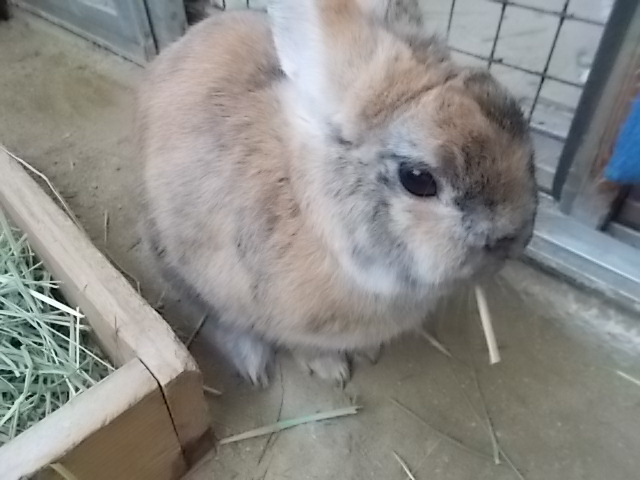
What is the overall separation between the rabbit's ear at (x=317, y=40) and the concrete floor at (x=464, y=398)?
530 millimetres

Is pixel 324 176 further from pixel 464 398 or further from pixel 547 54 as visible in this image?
pixel 547 54

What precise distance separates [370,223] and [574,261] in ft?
2.64

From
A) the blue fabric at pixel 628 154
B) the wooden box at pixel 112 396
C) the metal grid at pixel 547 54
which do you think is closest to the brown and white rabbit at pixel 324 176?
the wooden box at pixel 112 396

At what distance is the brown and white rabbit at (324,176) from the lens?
0.90 m

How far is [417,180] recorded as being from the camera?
906 millimetres

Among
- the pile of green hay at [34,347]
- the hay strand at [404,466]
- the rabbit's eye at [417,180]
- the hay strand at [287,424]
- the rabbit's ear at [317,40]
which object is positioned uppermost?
the rabbit's ear at [317,40]

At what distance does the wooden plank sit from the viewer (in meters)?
0.98

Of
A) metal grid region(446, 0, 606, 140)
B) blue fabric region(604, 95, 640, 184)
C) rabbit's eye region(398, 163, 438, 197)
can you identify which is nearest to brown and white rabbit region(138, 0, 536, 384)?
rabbit's eye region(398, 163, 438, 197)

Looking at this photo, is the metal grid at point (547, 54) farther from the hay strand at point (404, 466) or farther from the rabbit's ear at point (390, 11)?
the hay strand at point (404, 466)

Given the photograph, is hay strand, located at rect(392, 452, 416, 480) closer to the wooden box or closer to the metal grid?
the wooden box

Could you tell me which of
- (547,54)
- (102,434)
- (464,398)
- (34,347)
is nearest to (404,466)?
(464,398)

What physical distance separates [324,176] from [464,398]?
0.65 meters

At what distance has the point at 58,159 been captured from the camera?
6.16ft

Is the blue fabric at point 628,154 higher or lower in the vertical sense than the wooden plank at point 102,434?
higher
